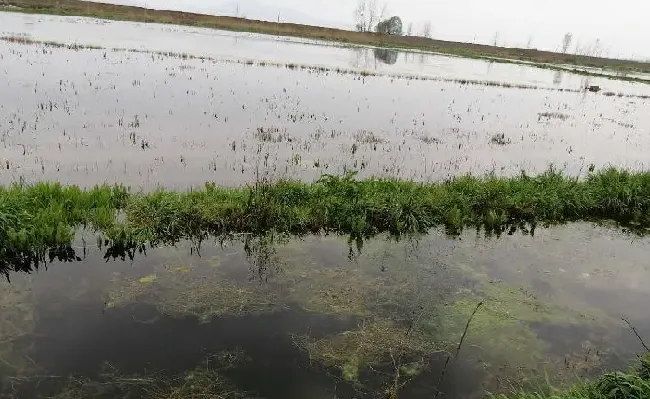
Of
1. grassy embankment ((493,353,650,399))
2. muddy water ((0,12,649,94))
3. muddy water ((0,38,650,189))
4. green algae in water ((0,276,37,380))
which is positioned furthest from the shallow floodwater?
muddy water ((0,12,649,94))

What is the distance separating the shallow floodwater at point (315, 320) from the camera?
5.79m

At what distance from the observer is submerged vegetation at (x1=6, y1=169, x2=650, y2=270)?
823cm

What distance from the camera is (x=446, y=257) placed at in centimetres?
933

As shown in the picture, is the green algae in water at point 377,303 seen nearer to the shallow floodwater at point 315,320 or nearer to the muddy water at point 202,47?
the shallow floodwater at point 315,320

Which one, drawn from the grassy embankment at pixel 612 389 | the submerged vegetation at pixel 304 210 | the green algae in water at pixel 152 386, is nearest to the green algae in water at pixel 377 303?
the grassy embankment at pixel 612 389

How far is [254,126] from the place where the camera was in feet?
55.1

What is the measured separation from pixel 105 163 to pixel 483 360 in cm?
981

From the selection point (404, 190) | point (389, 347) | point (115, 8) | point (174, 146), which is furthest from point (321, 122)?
point (115, 8)

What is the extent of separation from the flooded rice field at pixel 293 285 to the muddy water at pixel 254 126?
11 cm

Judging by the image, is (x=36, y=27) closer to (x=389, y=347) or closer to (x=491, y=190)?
(x=491, y=190)

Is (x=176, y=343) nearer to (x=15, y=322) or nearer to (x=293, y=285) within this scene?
(x=15, y=322)

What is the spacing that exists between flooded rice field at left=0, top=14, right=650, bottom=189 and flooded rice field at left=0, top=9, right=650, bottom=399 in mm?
106

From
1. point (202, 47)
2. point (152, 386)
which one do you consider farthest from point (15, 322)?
point (202, 47)

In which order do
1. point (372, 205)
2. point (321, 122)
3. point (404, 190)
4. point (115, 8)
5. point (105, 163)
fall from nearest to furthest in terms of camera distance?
1. point (372, 205)
2. point (404, 190)
3. point (105, 163)
4. point (321, 122)
5. point (115, 8)
